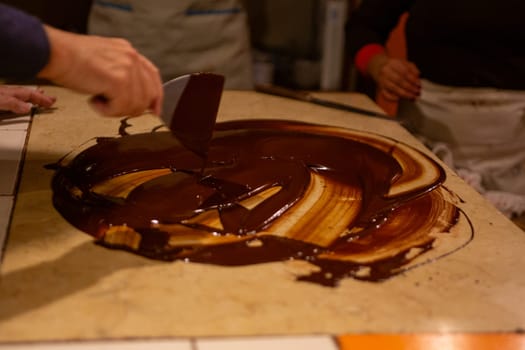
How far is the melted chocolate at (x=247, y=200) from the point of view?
34.0 inches

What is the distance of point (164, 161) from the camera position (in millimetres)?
1158

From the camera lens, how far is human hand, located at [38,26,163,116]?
85 centimetres

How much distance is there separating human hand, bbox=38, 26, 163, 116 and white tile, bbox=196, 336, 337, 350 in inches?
15.9

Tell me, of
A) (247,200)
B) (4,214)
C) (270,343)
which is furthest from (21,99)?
(270,343)

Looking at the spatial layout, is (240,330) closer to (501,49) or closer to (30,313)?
(30,313)

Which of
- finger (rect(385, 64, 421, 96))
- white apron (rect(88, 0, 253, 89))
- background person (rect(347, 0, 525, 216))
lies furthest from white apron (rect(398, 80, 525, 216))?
white apron (rect(88, 0, 253, 89))

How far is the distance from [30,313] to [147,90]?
1.25ft

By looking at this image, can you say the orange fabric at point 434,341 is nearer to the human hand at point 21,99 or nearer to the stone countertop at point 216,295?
Result: the stone countertop at point 216,295

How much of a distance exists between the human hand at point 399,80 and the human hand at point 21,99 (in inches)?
38.1

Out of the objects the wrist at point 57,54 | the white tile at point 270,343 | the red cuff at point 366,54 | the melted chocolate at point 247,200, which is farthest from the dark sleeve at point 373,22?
the white tile at point 270,343

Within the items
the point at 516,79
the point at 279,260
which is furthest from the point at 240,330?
the point at 516,79

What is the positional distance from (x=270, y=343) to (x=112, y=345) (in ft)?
0.58

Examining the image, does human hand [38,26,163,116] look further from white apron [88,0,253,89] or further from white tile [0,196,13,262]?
white apron [88,0,253,89]

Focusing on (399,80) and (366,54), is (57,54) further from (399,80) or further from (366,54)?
(366,54)
